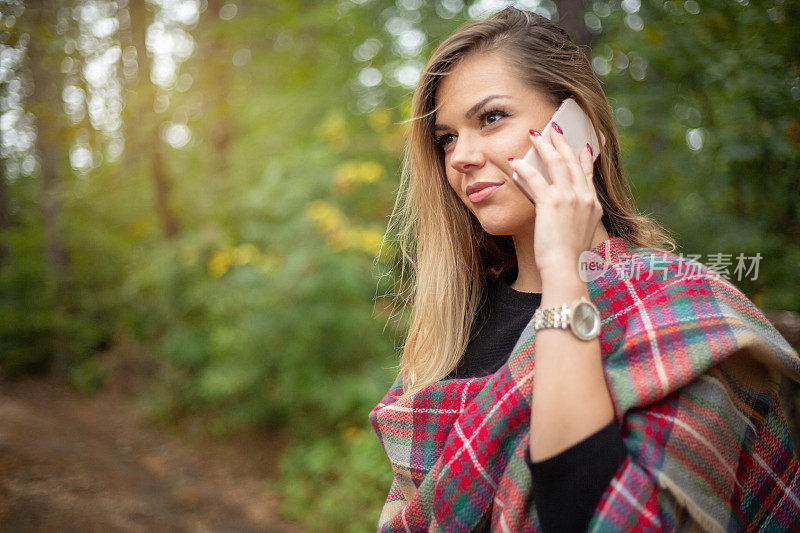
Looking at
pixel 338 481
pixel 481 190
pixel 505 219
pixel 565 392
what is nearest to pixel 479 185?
pixel 481 190

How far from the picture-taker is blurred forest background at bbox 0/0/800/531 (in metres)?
3.18

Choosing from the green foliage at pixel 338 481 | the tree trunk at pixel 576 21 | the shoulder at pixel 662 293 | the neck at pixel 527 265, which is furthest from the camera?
the green foliage at pixel 338 481

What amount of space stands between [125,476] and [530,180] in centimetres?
511

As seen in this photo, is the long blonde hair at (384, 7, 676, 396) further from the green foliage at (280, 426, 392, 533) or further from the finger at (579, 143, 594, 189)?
the green foliage at (280, 426, 392, 533)

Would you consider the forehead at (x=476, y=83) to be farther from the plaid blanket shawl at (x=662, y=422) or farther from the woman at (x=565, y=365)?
the plaid blanket shawl at (x=662, y=422)

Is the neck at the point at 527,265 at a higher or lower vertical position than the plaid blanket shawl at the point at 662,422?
higher

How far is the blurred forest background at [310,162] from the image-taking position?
318cm

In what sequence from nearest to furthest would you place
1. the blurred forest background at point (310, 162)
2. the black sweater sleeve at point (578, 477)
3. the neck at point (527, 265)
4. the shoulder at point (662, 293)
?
1. the black sweater sleeve at point (578, 477)
2. the shoulder at point (662, 293)
3. the neck at point (527, 265)
4. the blurred forest background at point (310, 162)

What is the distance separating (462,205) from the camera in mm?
1968

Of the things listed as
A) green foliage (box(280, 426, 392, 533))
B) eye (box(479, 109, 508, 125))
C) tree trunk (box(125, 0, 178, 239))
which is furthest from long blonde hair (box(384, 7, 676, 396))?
tree trunk (box(125, 0, 178, 239))

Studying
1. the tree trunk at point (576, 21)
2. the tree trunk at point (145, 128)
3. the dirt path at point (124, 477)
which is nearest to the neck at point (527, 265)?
the tree trunk at point (576, 21)

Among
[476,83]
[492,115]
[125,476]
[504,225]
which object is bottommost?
[125,476]

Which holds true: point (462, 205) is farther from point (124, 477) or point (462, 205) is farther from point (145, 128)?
point (145, 128)
